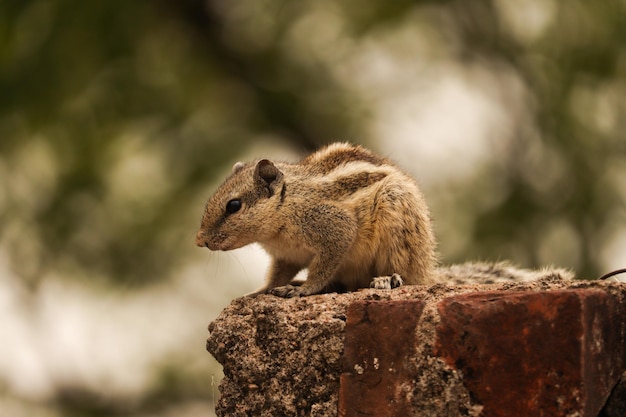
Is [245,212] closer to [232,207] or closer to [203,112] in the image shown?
[232,207]

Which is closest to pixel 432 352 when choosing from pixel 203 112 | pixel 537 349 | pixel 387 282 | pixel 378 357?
pixel 378 357

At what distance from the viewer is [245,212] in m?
4.67

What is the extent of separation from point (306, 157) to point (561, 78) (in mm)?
5196

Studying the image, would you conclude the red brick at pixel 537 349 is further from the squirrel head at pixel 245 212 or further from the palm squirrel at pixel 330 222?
the squirrel head at pixel 245 212

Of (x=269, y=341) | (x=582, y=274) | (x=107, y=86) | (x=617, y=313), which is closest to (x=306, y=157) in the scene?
(x=269, y=341)

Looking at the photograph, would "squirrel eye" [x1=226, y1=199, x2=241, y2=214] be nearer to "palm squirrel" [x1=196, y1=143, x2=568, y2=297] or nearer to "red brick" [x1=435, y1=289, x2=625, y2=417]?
"palm squirrel" [x1=196, y1=143, x2=568, y2=297]

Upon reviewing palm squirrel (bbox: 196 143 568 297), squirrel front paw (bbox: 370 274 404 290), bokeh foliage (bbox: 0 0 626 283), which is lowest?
squirrel front paw (bbox: 370 274 404 290)

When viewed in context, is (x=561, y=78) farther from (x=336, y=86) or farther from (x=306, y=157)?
(x=306, y=157)

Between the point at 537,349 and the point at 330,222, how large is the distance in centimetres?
171

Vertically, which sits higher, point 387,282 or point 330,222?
point 330,222

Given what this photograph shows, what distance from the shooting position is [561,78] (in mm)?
9562

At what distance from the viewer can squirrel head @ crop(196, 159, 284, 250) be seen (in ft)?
15.2

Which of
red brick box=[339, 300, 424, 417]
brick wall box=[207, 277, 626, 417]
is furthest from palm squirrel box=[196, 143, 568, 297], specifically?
red brick box=[339, 300, 424, 417]

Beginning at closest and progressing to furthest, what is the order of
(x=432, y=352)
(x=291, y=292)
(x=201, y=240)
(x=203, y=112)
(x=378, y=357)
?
(x=432, y=352) < (x=378, y=357) < (x=291, y=292) < (x=201, y=240) < (x=203, y=112)
